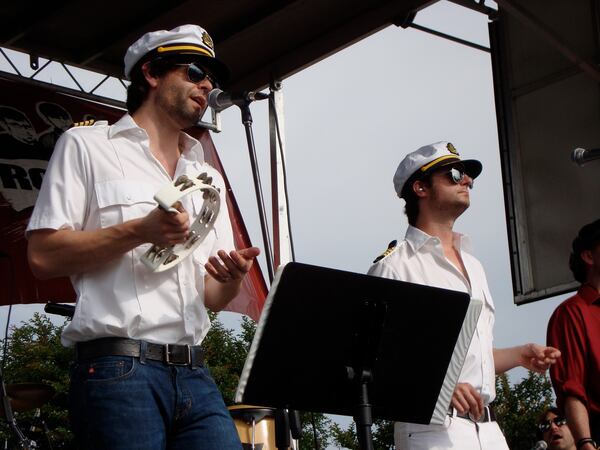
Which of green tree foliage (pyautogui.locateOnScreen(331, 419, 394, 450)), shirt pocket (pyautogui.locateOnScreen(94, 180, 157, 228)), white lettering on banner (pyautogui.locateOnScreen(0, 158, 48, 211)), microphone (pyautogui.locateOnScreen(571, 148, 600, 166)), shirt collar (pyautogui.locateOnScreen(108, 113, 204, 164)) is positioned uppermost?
white lettering on banner (pyautogui.locateOnScreen(0, 158, 48, 211))

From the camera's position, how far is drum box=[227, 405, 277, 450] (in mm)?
7477

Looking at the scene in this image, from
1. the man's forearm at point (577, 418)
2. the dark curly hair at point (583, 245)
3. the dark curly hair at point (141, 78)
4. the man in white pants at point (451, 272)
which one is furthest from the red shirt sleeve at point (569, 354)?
the dark curly hair at point (141, 78)

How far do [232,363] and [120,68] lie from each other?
1354 cm

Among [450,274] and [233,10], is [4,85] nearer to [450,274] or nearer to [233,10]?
[233,10]

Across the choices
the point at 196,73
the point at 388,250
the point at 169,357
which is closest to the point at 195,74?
the point at 196,73

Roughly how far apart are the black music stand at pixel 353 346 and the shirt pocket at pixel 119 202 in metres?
0.50

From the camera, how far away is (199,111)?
3.38 meters

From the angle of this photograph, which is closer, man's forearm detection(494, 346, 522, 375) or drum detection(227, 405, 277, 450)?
man's forearm detection(494, 346, 522, 375)

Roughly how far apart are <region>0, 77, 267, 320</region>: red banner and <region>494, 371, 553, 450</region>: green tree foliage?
11.6 metres

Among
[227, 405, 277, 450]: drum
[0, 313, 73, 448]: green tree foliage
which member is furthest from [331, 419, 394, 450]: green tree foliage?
[227, 405, 277, 450]: drum

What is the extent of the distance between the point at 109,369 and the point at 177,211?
1.66 feet

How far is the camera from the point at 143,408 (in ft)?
9.15

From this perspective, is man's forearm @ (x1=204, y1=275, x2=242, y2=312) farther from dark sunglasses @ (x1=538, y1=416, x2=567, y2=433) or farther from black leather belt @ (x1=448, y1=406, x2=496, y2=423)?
dark sunglasses @ (x1=538, y1=416, x2=567, y2=433)

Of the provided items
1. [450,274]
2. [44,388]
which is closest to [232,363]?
[44,388]
